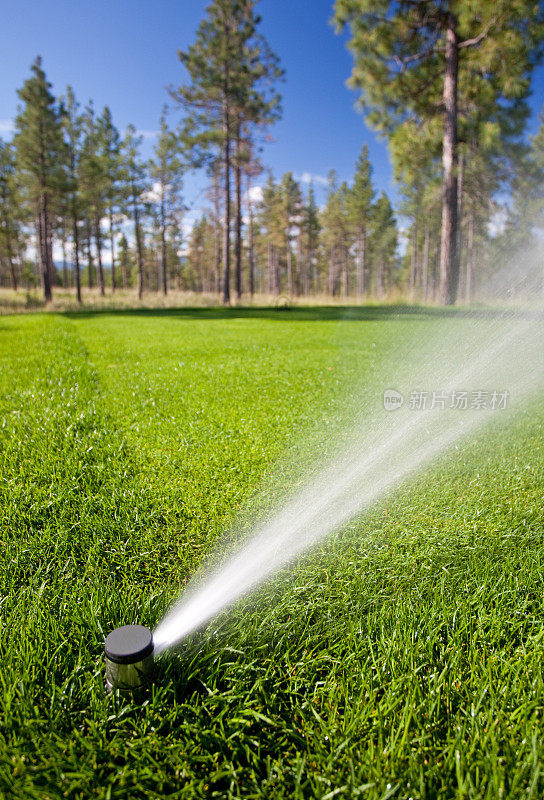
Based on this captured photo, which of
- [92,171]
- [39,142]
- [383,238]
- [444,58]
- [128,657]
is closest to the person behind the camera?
[128,657]

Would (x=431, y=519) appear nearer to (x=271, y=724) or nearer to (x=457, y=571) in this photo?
(x=457, y=571)

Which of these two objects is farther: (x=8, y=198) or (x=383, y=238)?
(x=383, y=238)

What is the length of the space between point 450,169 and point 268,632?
578 inches

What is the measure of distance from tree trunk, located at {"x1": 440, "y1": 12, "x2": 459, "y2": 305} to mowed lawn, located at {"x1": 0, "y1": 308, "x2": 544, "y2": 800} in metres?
12.1

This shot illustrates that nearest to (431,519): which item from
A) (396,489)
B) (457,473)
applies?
(396,489)

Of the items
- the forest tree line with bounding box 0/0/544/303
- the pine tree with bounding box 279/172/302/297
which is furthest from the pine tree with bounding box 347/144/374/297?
the pine tree with bounding box 279/172/302/297

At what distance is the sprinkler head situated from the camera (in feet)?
3.35

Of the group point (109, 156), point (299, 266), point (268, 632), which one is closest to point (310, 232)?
point (299, 266)

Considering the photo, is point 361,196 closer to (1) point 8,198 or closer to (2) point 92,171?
(2) point 92,171

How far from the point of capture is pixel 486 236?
1705 inches

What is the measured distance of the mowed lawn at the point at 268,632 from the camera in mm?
1005

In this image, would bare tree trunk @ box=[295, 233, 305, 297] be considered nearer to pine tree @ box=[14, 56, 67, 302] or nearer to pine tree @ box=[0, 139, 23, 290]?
pine tree @ box=[0, 139, 23, 290]

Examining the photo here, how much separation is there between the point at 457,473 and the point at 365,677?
1.58m

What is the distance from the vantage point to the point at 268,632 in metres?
1.41
